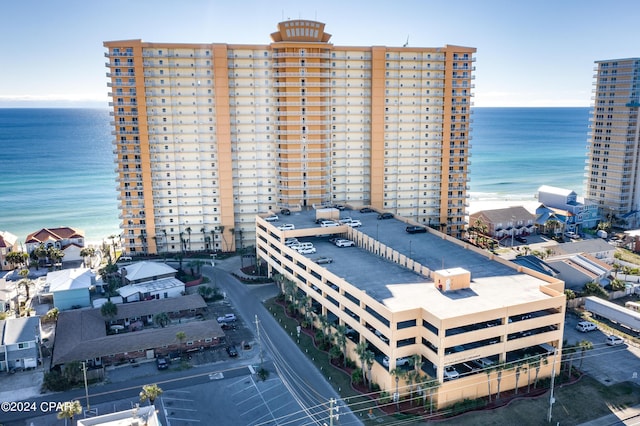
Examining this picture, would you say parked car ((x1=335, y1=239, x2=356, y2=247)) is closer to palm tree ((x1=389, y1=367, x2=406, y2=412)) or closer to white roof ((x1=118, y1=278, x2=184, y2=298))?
white roof ((x1=118, y1=278, x2=184, y2=298))

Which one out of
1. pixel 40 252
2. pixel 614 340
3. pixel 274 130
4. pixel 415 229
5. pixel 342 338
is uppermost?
pixel 274 130

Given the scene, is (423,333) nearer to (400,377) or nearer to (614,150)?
(400,377)

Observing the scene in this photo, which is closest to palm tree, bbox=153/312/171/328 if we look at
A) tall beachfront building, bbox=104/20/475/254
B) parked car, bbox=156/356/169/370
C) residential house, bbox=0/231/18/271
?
parked car, bbox=156/356/169/370

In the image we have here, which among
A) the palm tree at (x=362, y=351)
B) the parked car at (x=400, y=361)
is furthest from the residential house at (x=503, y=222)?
the palm tree at (x=362, y=351)

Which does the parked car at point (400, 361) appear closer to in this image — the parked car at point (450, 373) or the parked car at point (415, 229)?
the parked car at point (450, 373)

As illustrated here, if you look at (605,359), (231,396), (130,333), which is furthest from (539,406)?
(130,333)

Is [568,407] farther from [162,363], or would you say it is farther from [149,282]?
[149,282]
